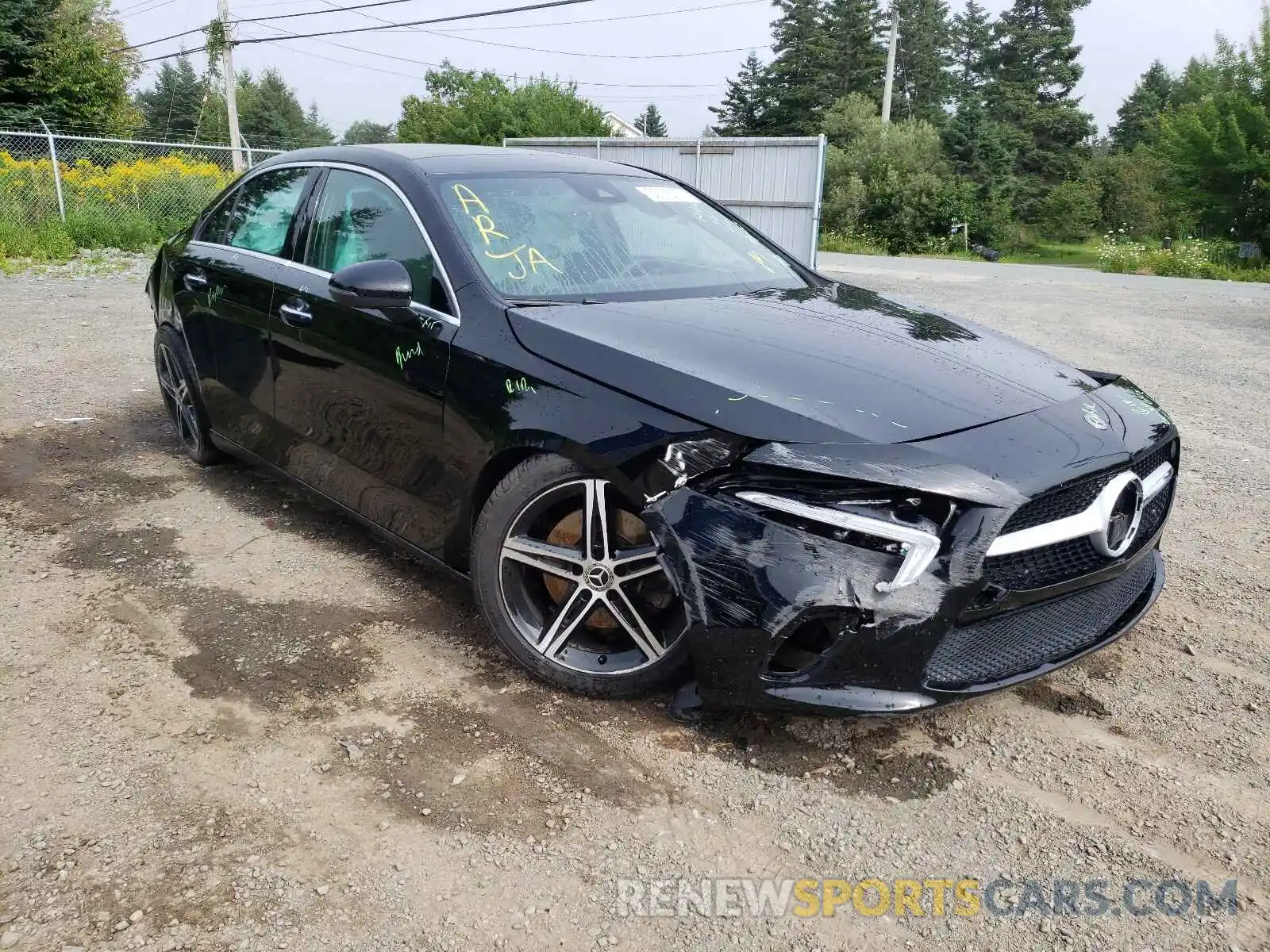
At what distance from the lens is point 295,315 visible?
3.75 meters

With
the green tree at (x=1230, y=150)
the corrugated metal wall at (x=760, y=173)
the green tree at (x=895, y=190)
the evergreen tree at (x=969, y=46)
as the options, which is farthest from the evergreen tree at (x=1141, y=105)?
the corrugated metal wall at (x=760, y=173)

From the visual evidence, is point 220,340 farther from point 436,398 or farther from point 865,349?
point 865,349

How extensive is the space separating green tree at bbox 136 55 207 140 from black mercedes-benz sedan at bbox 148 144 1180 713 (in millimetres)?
78414

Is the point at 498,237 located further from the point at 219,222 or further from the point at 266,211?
the point at 219,222

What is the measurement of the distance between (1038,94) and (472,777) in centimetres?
5964

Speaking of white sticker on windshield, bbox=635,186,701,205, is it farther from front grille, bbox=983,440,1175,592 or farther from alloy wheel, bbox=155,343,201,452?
alloy wheel, bbox=155,343,201,452

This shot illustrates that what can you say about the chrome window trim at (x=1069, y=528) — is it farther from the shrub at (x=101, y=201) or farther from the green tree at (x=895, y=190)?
the green tree at (x=895, y=190)

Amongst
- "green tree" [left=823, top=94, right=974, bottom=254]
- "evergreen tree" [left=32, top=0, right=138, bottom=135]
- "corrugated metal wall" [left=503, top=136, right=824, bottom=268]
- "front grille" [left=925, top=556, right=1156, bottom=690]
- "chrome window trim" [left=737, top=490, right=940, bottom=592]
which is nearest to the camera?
"chrome window trim" [left=737, top=490, right=940, bottom=592]

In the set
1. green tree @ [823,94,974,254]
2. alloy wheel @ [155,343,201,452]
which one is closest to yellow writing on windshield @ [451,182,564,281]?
alloy wheel @ [155,343,201,452]

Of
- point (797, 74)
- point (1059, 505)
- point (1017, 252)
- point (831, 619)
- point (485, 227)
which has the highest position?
point (797, 74)

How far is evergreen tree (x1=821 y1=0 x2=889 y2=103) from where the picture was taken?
53.3 m

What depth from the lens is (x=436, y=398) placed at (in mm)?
3109

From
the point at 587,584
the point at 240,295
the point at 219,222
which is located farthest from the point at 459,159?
the point at 587,584

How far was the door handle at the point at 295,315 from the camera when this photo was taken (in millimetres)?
3684
